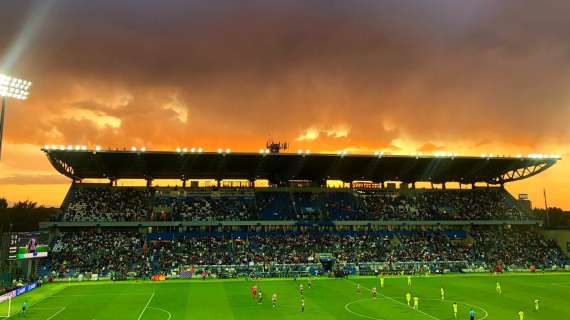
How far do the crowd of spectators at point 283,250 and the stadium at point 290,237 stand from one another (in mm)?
280

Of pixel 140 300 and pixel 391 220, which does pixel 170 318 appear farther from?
pixel 391 220

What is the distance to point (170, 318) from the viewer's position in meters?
37.7

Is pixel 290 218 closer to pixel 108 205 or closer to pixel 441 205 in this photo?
pixel 441 205

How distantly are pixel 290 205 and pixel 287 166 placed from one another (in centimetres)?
818

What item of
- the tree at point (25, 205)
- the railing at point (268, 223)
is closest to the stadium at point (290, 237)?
the railing at point (268, 223)

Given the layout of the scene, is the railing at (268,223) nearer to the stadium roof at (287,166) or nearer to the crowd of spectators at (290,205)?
the crowd of spectators at (290,205)

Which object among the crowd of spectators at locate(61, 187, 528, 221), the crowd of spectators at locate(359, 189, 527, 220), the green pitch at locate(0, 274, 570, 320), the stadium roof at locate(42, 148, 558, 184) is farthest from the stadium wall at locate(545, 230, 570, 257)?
the green pitch at locate(0, 274, 570, 320)

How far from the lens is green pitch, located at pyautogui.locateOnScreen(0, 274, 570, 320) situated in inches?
1545

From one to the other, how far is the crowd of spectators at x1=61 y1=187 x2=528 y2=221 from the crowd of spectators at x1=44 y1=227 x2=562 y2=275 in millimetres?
3917

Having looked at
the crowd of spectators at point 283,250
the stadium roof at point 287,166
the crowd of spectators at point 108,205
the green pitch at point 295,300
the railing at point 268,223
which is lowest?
the green pitch at point 295,300

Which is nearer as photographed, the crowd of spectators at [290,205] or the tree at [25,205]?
the crowd of spectators at [290,205]

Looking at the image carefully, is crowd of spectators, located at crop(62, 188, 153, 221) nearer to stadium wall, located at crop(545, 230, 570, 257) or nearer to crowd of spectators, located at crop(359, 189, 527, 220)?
crowd of spectators, located at crop(359, 189, 527, 220)

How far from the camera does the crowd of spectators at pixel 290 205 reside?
77.4 meters

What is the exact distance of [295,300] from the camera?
45938 millimetres
